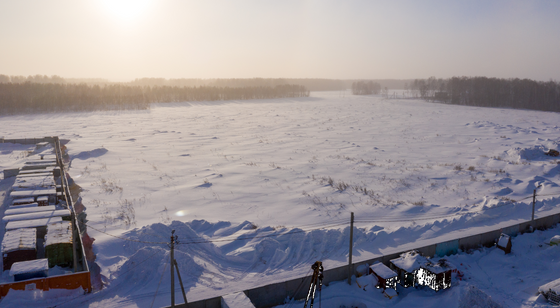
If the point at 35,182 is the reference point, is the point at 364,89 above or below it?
above

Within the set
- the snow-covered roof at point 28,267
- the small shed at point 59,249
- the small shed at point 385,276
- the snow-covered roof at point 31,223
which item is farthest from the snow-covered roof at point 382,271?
the snow-covered roof at point 31,223

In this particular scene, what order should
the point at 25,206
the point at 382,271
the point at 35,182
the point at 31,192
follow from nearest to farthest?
the point at 382,271, the point at 25,206, the point at 31,192, the point at 35,182

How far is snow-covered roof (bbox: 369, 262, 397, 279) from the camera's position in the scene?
28.0 feet

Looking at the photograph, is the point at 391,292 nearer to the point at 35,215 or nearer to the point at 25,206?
the point at 35,215

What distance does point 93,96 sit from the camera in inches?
2931

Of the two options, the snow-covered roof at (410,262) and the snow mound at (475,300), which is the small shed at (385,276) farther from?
the snow mound at (475,300)

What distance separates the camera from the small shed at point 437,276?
28.2ft

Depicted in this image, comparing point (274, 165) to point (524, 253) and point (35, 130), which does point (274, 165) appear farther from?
point (35, 130)

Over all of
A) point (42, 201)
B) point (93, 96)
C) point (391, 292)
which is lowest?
point (391, 292)

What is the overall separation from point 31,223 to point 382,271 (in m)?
10.6

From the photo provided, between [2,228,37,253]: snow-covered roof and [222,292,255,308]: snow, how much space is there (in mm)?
5726

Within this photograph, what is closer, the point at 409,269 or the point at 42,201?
the point at 409,269

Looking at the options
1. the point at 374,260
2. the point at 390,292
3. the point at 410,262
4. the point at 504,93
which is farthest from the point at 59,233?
the point at 504,93

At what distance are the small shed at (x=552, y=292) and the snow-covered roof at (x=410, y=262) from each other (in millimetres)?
2614
